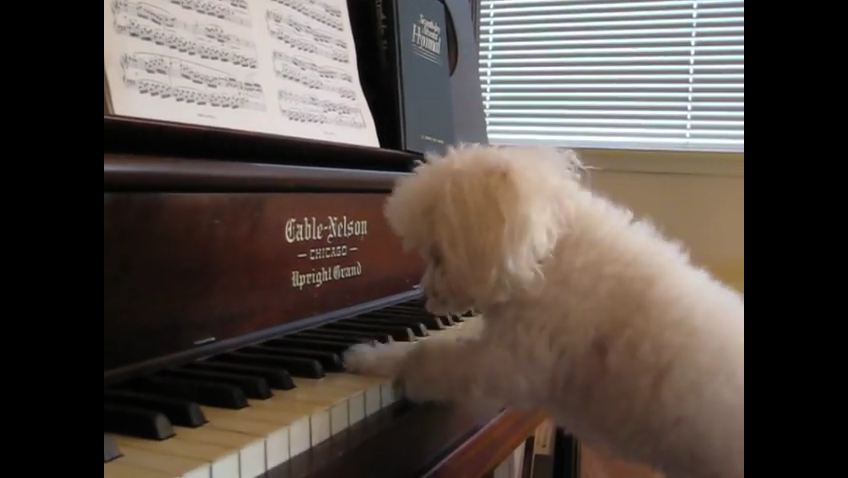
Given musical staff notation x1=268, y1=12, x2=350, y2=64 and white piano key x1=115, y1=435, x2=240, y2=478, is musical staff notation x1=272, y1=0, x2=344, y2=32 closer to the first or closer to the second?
musical staff notation x1=268, y1=12, x2=350, y2=64

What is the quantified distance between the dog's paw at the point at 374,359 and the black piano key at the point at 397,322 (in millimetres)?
150

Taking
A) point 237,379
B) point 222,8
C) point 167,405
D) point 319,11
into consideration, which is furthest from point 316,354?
point 319,11

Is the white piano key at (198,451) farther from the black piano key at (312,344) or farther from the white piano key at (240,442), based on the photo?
the black piano key at (312,344)

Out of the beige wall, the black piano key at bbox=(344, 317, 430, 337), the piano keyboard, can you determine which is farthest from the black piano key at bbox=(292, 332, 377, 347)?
the beige wall

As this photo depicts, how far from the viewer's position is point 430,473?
1.09 meters

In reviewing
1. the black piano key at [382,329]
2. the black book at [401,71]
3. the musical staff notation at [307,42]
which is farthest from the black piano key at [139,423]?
the black book at [401,71]

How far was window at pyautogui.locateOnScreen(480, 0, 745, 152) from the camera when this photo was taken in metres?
2.39

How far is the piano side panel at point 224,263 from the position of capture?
86 cm

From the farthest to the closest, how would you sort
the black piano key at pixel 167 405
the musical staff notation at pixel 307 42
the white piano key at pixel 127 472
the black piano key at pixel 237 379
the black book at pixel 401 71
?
the black book at pixel 401 71 → the musical staff notation at pixel 307 42 → the black piano key at pixel 237 379 → the black piano key at pixel 167 405 → the white piano key at pixel 127 472

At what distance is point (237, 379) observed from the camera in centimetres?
88

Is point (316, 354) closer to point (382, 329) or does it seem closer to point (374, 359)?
point (374, 359)

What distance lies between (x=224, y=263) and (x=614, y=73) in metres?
1.81

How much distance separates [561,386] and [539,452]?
1.30 m
